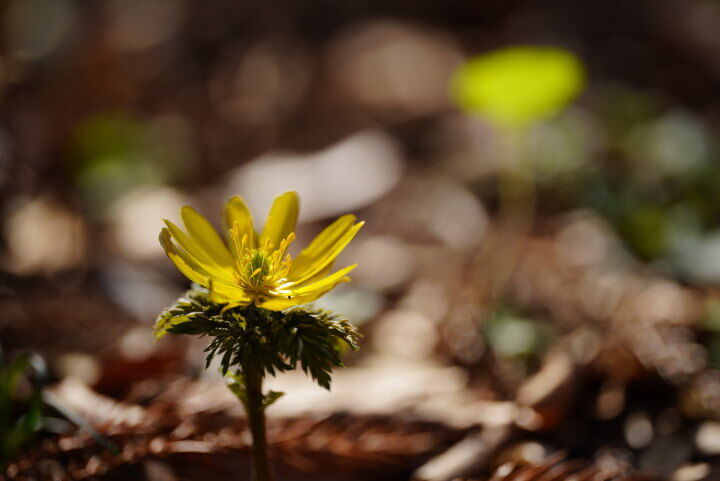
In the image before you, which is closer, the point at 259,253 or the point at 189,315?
the point at 189,315

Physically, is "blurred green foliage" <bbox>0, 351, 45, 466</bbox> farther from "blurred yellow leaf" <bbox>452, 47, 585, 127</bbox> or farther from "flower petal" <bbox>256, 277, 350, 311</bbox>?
"blurred yellow leaf" <bbox>452, 47, 585, 127</bbox>

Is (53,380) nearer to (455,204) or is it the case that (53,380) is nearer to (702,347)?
(702,347)

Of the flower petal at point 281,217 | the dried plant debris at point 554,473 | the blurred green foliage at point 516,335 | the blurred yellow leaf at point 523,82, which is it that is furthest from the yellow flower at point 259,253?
the blurred yellow leaf at point 523,82

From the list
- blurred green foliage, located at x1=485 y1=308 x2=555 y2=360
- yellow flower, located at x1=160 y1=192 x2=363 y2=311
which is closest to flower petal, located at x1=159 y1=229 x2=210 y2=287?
yellow flower, located at x1=160 y1=192 x2=363 y2=311

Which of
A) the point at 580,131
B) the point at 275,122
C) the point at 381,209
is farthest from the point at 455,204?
the point at 275,122

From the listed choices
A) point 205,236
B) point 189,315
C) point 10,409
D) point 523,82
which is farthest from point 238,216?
point 523,82

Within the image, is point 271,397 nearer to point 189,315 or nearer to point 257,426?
point 257,426

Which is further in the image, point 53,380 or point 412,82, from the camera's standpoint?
point 412,82
